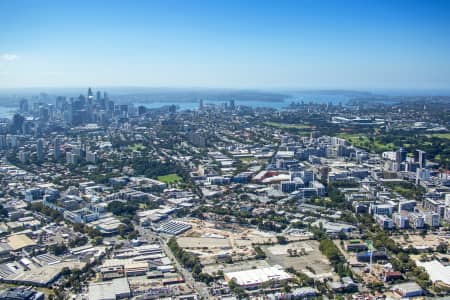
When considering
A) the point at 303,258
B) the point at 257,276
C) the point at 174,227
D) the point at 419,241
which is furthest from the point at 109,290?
the point at 419,241

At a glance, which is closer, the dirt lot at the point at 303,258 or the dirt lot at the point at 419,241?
the dirt lot at the point at 303,258

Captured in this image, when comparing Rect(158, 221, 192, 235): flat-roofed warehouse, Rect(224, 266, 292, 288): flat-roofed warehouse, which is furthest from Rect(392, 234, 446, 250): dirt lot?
Rect(158, 221, 192, 235): flat-roofed warehouse

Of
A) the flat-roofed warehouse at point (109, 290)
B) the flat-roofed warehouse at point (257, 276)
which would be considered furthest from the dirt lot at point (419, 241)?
the flat-roofed warehouse at point (109, 290)

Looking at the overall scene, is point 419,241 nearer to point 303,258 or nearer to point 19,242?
point 303,258

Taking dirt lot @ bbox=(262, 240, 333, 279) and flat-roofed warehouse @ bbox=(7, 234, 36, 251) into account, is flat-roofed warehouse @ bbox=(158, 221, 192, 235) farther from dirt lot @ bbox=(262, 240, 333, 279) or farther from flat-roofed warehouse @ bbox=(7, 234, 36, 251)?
flat-roofed warehouse @ bbox=(7, 234, 36, 251)

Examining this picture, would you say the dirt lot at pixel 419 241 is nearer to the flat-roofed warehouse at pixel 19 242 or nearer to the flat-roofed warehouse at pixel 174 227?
A: the flat-roofed warehouse at pixel 174 227

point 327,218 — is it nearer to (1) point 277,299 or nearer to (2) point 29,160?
(1) point 277,299

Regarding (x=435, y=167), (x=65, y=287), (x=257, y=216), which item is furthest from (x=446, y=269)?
(x=435, y=167)

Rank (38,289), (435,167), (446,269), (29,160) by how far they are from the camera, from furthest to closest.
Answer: (29,160)
(435,167)
(446,269)
(38,289)
